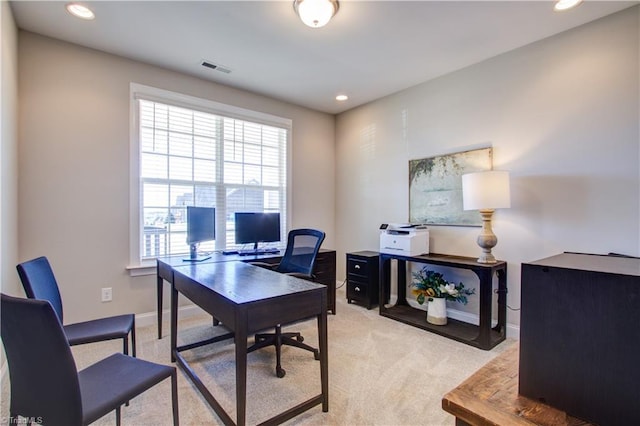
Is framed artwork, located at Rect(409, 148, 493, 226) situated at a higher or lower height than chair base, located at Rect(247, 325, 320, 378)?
higher

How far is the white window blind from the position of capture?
127 inches

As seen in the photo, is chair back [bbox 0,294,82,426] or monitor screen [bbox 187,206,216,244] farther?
monitor screen [bbox 187,206,216,244]

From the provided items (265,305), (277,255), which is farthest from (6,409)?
(277,255)

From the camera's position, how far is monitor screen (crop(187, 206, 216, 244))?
3041mm

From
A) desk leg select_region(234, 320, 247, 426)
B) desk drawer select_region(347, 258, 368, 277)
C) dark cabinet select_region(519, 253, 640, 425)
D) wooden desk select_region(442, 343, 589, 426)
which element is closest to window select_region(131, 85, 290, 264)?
desk drawer select_region(347, 258, 368, 277)

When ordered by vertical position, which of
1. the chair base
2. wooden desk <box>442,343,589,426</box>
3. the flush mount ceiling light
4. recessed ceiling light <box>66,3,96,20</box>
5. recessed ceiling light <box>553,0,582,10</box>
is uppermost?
recessed ceiling light <box>66,3,96,20</box>

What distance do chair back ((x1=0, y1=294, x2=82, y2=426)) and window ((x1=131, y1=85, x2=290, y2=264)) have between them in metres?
2.07

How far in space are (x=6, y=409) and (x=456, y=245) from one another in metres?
3.84

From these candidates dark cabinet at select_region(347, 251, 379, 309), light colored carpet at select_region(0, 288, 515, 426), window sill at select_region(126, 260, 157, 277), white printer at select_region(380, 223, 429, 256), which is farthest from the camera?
dark cabinet at select_region(347, 251, 379, 309)

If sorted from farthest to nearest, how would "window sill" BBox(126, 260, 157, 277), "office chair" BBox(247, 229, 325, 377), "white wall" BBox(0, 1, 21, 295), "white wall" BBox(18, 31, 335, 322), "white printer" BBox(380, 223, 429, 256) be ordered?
1. "white printer" BBox(380, 223, 429, 256)
2. "window sill" BBox(126, 260, 157, 277)
3. "office chair" BBox(247, 229, 325, 377)
4. "white wall" BBox(18, 31, 335, 322)
5. "white wall" BBox(0, 1, 21, 295)

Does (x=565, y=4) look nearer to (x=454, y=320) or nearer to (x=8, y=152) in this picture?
(x=454, y=320)

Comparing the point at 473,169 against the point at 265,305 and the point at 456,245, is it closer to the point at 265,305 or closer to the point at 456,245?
the point at 456,245

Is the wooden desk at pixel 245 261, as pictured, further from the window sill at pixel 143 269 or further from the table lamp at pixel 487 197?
the table lamp at pixel 487 197

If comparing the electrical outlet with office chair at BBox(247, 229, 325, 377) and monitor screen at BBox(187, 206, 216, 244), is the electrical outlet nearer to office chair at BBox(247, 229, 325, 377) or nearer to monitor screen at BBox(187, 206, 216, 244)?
monitor screen at BBox(187, 206, 216, 244)
